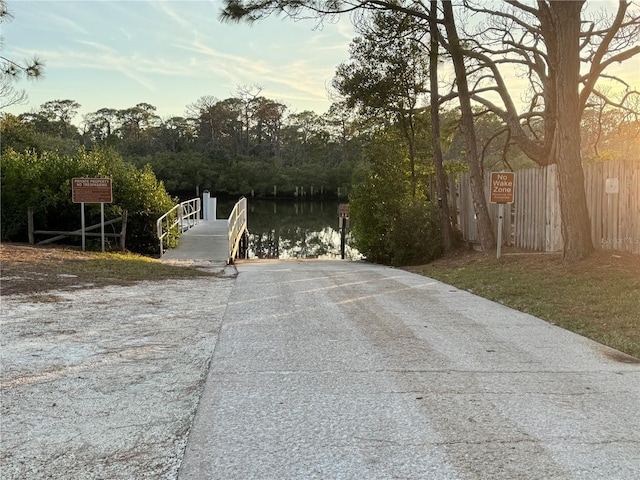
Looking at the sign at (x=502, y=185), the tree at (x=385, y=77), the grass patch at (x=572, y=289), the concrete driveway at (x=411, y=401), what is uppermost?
the tree at (x=385, y=77)

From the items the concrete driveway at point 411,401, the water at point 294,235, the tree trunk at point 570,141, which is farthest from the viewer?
the water at point 294,235

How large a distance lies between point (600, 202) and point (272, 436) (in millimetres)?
9795

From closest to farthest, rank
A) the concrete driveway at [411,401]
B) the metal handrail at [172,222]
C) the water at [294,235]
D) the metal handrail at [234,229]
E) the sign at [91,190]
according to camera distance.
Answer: the concrete driveway at [411,401] → the sign at [91,190] → the metal handrail at [172,222] → the metal handrail at [234,229] → the water at [294,235]

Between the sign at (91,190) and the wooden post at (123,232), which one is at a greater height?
the sign at (91,190)

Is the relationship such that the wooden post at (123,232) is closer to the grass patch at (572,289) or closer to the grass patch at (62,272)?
the grass patch at (62,272)

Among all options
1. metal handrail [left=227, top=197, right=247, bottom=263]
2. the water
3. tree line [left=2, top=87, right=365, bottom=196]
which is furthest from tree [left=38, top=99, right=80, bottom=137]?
metal handrail [left=227, top=197, right=247, bottom=263]

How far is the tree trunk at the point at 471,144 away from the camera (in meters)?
14.6

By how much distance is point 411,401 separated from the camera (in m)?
3.91

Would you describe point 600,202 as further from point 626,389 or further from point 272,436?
point 272,436

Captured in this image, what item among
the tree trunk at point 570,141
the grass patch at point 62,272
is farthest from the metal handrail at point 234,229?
the tree trunk at point 570,141

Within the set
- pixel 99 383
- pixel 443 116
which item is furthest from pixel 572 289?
pixel 443 116

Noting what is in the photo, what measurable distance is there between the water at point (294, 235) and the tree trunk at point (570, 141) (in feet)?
55.8

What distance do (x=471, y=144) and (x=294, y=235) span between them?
2519 centimetres

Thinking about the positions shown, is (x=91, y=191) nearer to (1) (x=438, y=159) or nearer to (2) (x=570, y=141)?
(1) (x=438, y=159)
